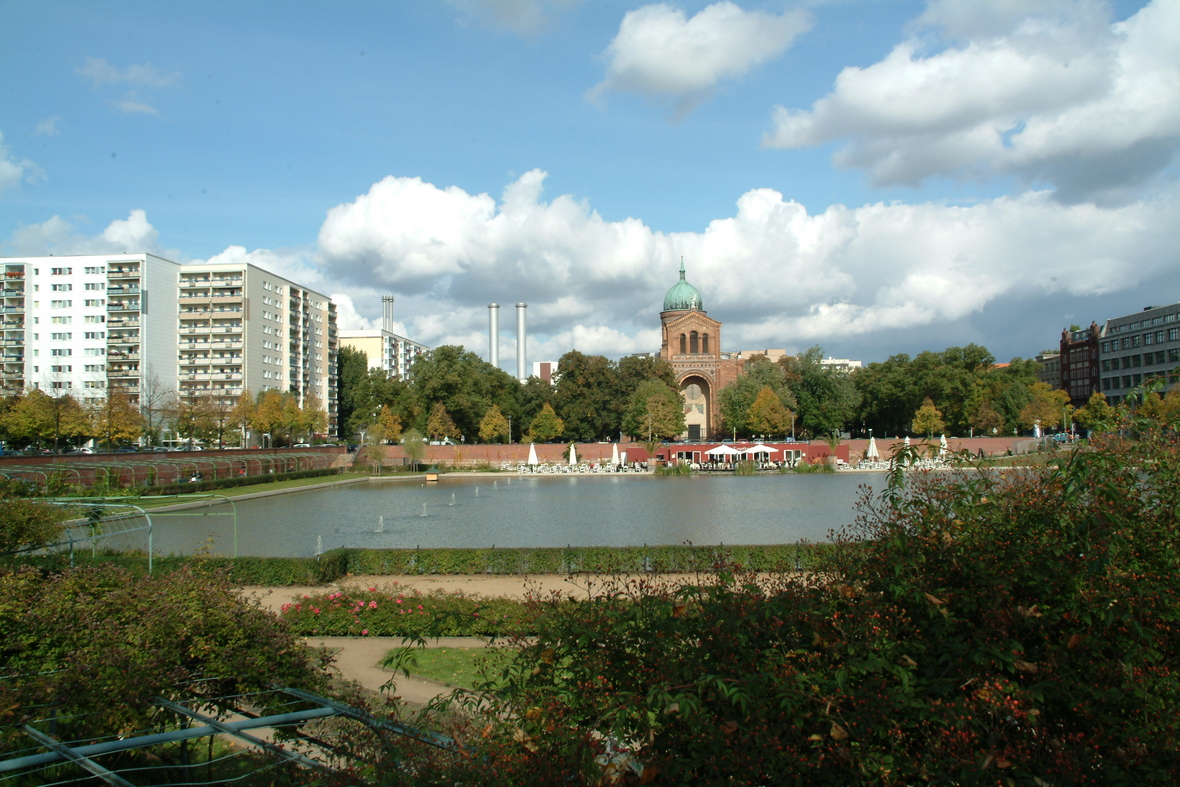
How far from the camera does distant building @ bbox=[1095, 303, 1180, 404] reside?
215 feet

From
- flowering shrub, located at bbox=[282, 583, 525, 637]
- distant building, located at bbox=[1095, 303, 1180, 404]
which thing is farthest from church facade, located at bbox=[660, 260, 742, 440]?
flowering shrub, located at bbox=[282, 583, 525, 637]

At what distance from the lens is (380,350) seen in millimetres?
108500

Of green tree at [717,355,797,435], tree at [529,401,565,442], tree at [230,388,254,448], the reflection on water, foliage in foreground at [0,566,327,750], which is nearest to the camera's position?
foliage in foreground at [0,566,327,750]

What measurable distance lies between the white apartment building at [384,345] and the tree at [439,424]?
40.0 meters

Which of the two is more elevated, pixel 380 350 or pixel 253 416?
pixel 380 350

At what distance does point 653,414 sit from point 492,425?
1394 cm

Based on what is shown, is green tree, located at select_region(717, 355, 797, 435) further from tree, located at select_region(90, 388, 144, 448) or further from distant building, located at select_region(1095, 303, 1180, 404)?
tree, located at select_region(90, 388, 144, 448)

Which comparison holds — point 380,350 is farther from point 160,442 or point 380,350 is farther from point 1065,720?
point 1065,720

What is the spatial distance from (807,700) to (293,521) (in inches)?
987

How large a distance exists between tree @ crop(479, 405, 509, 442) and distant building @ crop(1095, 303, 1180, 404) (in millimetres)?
52665

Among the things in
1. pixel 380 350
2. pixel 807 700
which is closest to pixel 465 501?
pixel 807 700

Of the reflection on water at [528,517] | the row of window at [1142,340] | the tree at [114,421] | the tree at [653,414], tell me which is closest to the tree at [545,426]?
the tree at [653,414]

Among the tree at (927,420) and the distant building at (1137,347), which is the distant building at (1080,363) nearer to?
the distant building at (1137,347)

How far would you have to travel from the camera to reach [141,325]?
66625 millimetres
